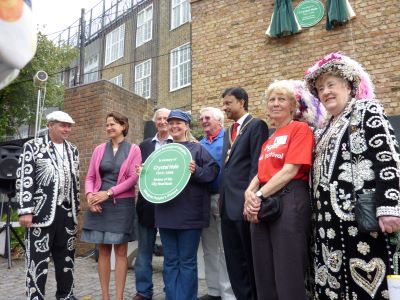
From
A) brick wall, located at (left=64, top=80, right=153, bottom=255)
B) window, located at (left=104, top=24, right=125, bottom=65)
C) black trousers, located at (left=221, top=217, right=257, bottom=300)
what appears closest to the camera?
black trousers, located at (left=221, top=217, right=257, bottom=300)

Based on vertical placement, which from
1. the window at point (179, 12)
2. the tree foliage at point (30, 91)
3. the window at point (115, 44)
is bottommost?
the tree foliage at point (30, 91)

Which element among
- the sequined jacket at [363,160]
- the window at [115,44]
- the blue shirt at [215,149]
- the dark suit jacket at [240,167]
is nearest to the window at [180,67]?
the window at [115,44]

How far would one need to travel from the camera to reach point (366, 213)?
2158 mm

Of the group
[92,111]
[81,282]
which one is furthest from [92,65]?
[81,282]

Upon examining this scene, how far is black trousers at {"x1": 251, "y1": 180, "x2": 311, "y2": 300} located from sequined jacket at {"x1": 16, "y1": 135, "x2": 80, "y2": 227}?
2.01 m

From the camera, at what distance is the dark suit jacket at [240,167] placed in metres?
3.33

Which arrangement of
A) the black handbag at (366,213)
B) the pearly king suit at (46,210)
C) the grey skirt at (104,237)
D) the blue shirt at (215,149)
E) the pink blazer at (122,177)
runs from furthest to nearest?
1. the blue shirt at (215,149)
2. the pink blazer at (122,177)
3. the grey skirt at (104,237)
4. the pearly king suit at (46,210)
5. the black handbag at (366,213)

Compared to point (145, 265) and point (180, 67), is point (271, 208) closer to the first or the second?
point (145, 265)

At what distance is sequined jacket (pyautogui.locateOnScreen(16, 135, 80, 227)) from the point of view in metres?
3.65

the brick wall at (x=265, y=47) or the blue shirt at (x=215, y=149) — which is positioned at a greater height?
the brick wall at (x=265, y=47)

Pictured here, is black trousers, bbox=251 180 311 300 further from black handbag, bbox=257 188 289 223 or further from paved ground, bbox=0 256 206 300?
paved ground, bbox=0 256 206 300

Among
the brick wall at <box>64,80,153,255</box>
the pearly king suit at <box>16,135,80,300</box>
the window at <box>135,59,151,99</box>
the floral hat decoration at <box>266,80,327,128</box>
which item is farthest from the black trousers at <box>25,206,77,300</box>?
the window at <box>135,59,151,99</box>

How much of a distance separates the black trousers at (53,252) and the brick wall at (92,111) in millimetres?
2963

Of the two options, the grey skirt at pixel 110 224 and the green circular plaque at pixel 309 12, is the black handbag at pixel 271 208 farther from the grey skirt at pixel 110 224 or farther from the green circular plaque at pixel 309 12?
the green circular plaque at pixel 309 12
